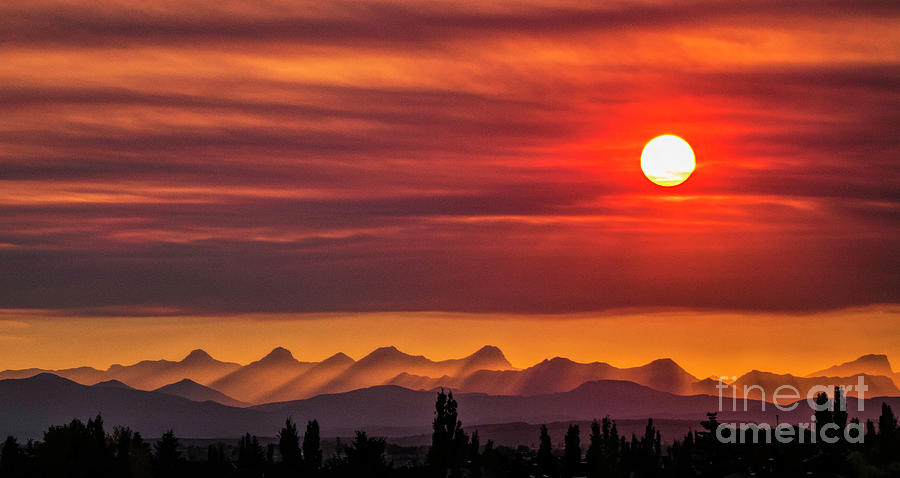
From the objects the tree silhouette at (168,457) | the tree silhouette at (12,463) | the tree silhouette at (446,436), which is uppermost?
the tree silhouette at (446,436)

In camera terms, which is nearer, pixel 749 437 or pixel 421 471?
pixel 749 437

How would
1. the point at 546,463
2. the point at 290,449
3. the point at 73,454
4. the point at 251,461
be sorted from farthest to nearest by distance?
1. the point at 290,449
2. the point at 251,461
3. the point at 546,463
4. the point at 73,454

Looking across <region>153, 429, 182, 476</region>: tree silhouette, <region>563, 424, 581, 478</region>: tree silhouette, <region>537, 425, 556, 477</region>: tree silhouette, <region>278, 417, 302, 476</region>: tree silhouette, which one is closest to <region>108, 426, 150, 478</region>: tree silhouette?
<region>153, 429, 182, 476</region>: tree silhouette

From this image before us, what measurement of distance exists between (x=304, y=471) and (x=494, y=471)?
5990 cm

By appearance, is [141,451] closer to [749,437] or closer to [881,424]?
[749,437]

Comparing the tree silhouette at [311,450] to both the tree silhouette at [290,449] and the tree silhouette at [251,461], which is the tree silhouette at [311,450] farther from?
the tree silhouette at [251,461]

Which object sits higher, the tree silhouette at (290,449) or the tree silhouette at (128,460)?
the tree silhouette at (290,449)

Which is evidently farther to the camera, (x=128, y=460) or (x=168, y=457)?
(x=168, y=457)

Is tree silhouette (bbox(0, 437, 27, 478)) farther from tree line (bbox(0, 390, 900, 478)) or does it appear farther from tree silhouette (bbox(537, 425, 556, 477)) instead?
tree silhouette (bbox(537, 425, 556, 477))

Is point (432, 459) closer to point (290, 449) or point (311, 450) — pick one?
point (311, 450)

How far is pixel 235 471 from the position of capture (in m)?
146

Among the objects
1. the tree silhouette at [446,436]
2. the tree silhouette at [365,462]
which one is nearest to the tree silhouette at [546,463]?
the tree silhouette at [446,436]

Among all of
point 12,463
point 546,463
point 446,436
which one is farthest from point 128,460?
point 546,463

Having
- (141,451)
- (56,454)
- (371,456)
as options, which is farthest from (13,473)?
(371,456)
